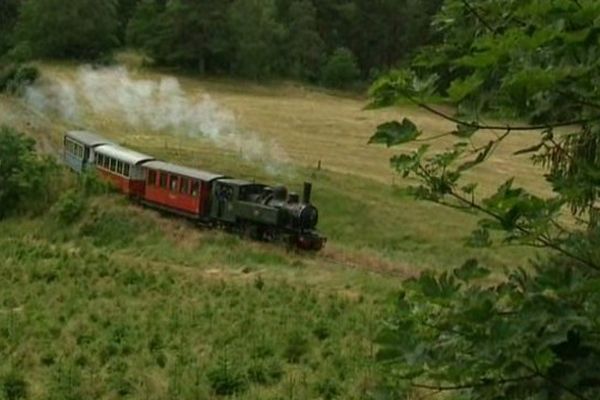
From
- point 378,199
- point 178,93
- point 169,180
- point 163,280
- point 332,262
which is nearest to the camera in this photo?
point 163,280

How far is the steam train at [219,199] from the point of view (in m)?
26.3

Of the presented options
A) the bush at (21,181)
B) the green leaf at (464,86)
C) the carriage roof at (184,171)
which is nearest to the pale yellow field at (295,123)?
the carriage roof at (184,171)

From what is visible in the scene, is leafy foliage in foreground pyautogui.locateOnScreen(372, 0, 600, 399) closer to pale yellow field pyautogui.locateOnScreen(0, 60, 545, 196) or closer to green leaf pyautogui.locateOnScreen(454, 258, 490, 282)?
green leaf pyautogui.locateOnScreen(454, 258, 490, 282)

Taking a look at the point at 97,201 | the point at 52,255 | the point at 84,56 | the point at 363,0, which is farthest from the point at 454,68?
the point at 363,0

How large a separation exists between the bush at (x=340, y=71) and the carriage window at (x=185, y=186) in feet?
152

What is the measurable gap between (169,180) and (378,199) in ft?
29.9

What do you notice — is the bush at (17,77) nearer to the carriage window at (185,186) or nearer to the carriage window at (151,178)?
the carriage window at (151,178)

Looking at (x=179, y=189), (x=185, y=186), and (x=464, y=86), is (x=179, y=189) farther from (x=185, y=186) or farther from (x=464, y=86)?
(x=464, y=86)

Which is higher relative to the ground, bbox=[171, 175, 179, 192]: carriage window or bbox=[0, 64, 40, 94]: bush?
bbox=[0, 64, 40, 94]: bush

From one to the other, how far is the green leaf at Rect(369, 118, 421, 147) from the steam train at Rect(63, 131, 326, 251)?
23030 millimetres

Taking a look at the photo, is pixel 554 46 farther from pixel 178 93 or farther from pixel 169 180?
pixel 178 93

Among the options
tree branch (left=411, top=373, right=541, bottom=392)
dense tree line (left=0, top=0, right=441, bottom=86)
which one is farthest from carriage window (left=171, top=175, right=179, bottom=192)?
dense tree line (left=0, top=0, right=441, bottom=86)

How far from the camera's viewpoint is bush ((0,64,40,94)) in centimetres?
5453

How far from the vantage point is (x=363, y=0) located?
82438 millimetres
